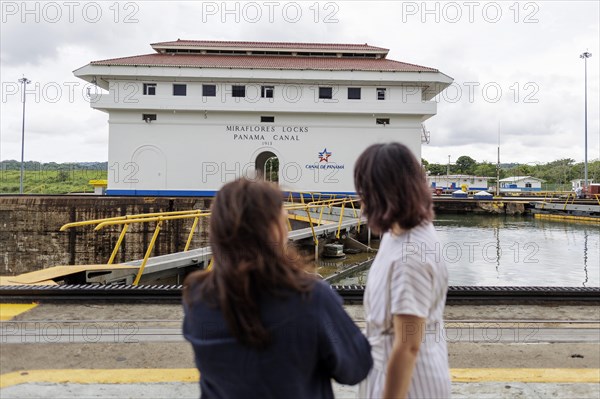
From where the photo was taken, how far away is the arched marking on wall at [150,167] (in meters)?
21.8

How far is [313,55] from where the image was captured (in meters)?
26.2

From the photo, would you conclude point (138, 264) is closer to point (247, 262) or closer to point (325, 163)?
point (247, 262)

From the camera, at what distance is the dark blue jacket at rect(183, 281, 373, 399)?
133 centimetres

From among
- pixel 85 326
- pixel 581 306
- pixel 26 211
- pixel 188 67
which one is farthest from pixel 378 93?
pixel 85 326

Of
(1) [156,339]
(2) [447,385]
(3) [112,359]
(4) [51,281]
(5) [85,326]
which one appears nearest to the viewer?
(2) [447,385]

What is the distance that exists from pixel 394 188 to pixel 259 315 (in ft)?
2.11

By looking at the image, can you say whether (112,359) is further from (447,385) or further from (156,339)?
(447,385)

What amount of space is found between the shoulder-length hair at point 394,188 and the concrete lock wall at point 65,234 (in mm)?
13623

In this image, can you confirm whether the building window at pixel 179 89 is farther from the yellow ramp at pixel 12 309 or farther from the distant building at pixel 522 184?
the distant building at pixel 522 184

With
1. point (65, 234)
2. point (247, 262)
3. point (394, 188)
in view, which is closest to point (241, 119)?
point (65, 234)

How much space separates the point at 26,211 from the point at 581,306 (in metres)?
15.6

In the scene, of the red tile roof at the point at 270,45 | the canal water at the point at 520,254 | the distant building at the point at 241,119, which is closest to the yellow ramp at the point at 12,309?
the canal water at the point at 520,254

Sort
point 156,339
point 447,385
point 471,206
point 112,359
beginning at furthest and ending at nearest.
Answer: point 471,206
point 156,339
point 112,359
point 447,385

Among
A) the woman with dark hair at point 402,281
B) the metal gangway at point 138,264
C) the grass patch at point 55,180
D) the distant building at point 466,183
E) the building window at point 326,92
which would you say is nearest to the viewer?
the woman with dark hair at point 402,281
